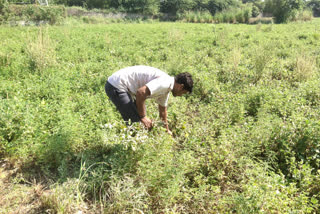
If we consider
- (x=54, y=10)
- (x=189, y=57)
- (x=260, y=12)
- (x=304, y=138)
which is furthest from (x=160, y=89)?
(x=260, y=12)

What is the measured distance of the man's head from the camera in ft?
8.80

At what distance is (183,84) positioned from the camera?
106 inches

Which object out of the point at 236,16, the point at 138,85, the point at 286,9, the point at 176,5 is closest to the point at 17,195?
the point at 138,85

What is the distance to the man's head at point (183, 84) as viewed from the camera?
2.68 metres

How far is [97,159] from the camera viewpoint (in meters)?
2.87

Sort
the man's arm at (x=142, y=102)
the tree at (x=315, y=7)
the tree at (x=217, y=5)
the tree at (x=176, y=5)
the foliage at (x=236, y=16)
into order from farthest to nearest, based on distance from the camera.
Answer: the tree at (x=217, y=5) → the tree at (x=176, y=5) → the tree at (x=315, y=7) → the foliage at (x=236, y=16) → the man's arm at (x=142, y=102)

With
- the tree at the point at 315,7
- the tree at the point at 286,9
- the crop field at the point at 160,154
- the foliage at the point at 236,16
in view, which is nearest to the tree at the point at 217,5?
the tree at the point at 315,7

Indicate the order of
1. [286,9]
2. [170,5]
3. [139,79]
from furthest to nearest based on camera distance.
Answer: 1. [170,5]
2. [286,9]
3. [139,79]

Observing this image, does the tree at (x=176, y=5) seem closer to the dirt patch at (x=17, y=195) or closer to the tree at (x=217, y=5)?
the tree at (x=217, y=5)

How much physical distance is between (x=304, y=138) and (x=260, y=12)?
35355 millimetres

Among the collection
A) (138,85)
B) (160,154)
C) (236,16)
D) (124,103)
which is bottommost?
(160,154)

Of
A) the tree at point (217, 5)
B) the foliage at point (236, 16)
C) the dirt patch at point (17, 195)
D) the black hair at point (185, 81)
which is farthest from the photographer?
the tree at point (217, 5)

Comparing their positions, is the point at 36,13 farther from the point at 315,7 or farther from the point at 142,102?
the point at 315,7

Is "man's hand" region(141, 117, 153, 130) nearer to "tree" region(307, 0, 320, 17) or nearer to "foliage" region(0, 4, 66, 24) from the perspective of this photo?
"foliage" region(0, 4, 66, 24)
